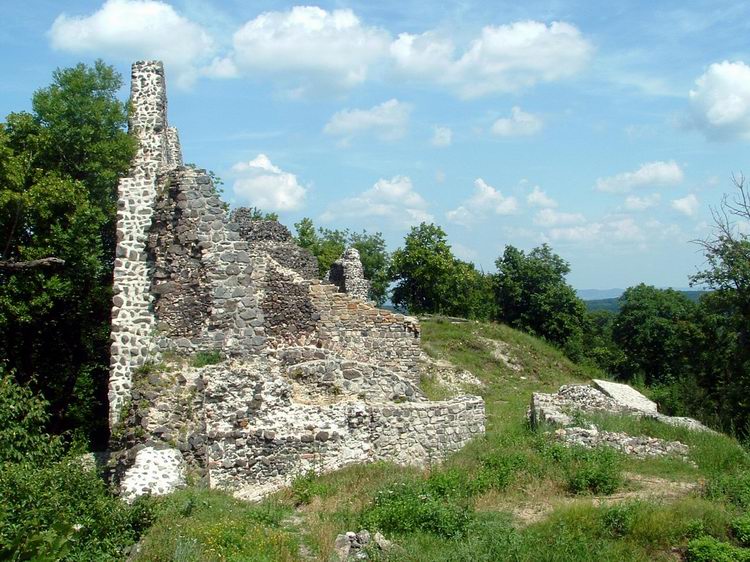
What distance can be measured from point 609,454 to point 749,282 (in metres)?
15.0

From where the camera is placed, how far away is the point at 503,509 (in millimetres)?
9508

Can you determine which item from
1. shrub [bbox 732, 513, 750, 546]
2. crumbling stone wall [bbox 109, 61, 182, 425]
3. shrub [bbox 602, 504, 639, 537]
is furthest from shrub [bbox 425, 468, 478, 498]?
crumbling stone wall [bbox 109, 61, 182, 425]

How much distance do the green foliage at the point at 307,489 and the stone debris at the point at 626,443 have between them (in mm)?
4348

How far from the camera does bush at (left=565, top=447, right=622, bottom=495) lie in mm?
10172

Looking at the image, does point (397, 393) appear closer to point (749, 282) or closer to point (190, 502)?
point (190, 502)

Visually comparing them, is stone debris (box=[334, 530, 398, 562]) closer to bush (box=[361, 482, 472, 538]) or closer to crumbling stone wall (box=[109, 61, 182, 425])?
bush (box=[361, 482, 472, 538])

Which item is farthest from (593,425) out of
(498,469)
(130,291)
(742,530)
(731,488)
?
(130,291)

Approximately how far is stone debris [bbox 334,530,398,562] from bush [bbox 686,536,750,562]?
3.35m

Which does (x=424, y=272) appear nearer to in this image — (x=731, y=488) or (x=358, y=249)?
(x=358, y=249)

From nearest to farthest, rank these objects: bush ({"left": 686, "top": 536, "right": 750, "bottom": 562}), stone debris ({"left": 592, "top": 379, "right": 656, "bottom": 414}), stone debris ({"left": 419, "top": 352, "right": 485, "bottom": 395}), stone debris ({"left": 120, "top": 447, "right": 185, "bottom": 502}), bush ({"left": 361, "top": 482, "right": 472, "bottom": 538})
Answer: bush ({"left": 686, "top": 536, "right": 750, "bottom": 562}) < bush ({"left": 361, "top": 482, "right": 472, "bottom": 538}) < stone debris ({"left": 120, "top": 447, "right": 185, "bottom": 502}) < stone debris ({"left": 592, "top": 379, "right": 656, "bottom": 414}) < stone debris ({"left": 419, "top": 352, "right": 485, "bottom": 395})

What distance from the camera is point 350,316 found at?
1923 cm

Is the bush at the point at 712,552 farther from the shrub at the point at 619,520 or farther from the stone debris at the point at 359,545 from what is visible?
the stone debris at the point at 359,545

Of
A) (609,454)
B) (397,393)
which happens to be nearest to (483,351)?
(397,393)

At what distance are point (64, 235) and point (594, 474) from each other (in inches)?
546
